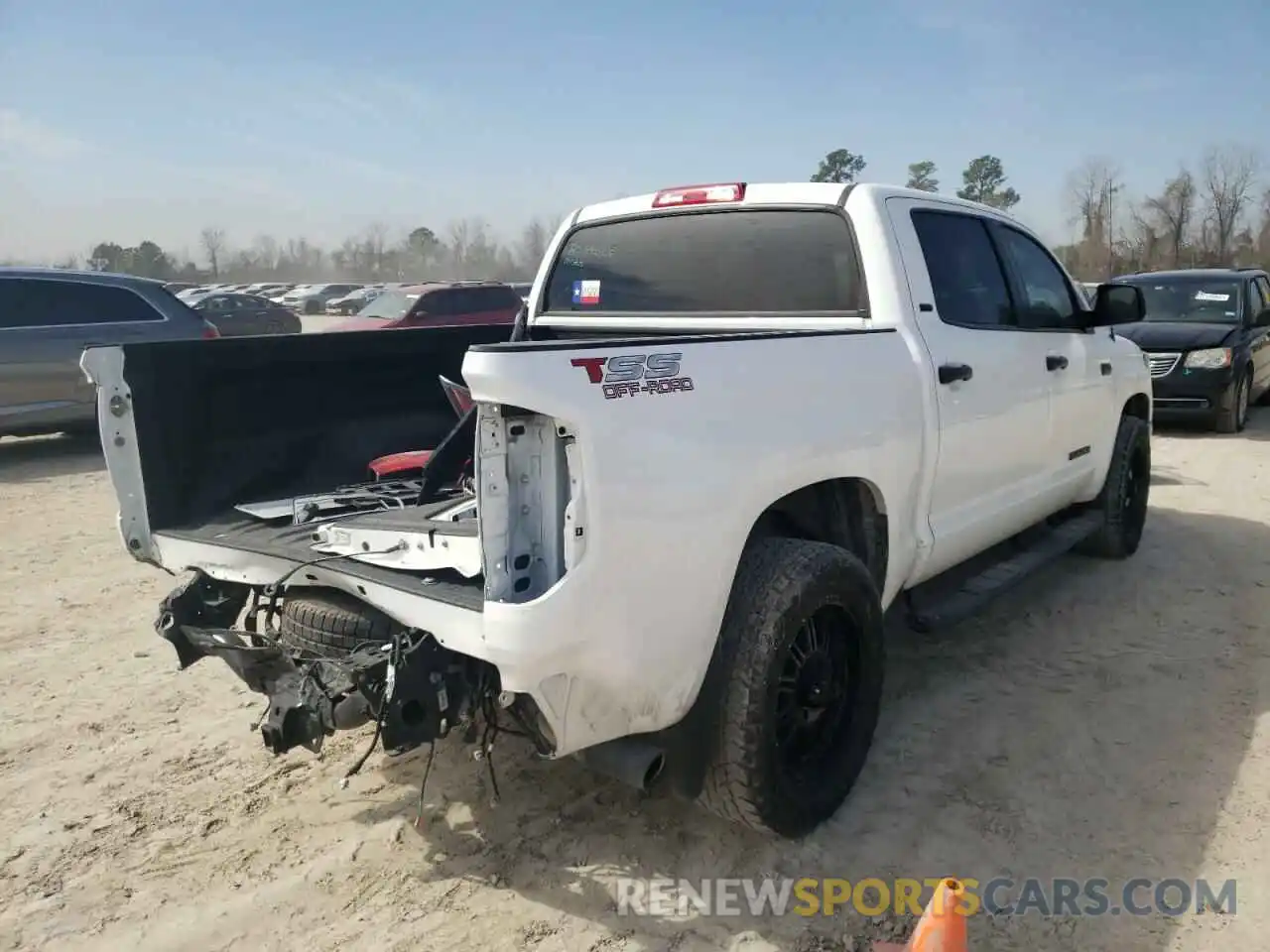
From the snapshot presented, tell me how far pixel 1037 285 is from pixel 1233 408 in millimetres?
7092

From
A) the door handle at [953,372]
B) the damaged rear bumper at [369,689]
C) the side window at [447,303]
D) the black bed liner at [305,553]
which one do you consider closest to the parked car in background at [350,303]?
the side window at [447,303]

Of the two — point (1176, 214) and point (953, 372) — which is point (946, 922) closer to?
point (953, 372)

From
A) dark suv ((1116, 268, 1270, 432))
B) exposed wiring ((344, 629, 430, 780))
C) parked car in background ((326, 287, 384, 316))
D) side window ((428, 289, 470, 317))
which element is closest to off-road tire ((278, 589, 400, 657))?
exposed wiring ((344, 629, 430, 780))

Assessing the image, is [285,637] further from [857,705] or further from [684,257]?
[684,257]

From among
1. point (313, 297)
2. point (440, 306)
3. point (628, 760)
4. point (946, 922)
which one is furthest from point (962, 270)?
point (313, 297)

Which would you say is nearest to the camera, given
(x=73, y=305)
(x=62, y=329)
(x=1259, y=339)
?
(x=62, y=329)

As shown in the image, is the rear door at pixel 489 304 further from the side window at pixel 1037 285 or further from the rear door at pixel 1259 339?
the side window at pixel 1037 285

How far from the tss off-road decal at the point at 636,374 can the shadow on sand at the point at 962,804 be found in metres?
1.44

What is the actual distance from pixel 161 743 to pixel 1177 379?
1020 cm

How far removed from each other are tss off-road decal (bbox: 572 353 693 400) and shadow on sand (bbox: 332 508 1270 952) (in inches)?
56.8

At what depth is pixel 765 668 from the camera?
273 centimetres

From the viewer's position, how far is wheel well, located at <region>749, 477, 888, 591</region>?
10.7ft

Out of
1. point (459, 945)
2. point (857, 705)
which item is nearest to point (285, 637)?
point (459, 945)

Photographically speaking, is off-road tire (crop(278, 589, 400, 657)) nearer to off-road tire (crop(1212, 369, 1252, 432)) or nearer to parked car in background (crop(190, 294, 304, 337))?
off-road tire (crop(1212, 369, 1252, 432))
